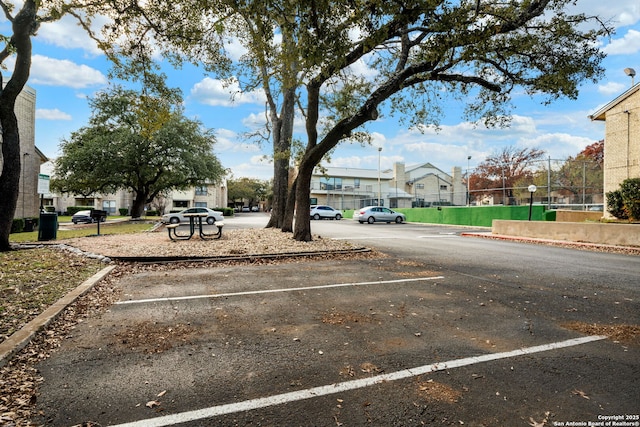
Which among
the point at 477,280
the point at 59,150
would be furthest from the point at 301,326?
the point at 59,150

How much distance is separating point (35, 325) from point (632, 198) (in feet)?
65.8

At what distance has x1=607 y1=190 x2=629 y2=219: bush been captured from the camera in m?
15.8

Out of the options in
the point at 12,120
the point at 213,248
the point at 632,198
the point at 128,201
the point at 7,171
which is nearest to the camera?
the point at 7,171

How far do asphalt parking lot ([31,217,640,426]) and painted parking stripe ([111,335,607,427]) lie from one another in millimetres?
13

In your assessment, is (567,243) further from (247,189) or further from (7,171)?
(247,189)

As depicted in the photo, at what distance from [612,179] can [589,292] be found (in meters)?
16.8

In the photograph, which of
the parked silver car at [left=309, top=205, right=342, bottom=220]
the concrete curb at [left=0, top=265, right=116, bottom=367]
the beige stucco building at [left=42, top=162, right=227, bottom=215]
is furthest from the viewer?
the beige stucco building at [left=42, top=162, right=227, bottom=215]

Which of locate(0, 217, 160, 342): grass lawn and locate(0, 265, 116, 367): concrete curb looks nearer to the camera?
locate(0, 265, 116, 367): concrete curb

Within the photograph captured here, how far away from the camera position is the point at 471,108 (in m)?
13.0

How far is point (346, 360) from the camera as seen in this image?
3346mm

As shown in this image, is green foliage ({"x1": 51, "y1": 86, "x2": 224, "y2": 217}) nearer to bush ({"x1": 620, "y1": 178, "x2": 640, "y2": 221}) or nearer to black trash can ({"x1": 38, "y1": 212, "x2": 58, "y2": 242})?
black trash can ({"x1": 38, "y1": 212, "x2": 58, "y2": 242})

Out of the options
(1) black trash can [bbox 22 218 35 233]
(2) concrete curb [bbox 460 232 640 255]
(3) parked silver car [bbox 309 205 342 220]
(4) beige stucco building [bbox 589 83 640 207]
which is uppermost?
(4) beige stucco building [bbox 589 83 640 207]

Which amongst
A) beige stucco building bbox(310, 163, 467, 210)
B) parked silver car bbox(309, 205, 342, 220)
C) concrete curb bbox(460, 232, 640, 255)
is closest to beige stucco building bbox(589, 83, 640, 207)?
concrete curb bbox(460, 232, 640, 255)

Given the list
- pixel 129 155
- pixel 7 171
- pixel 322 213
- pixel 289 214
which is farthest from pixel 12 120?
pixel 322 213
